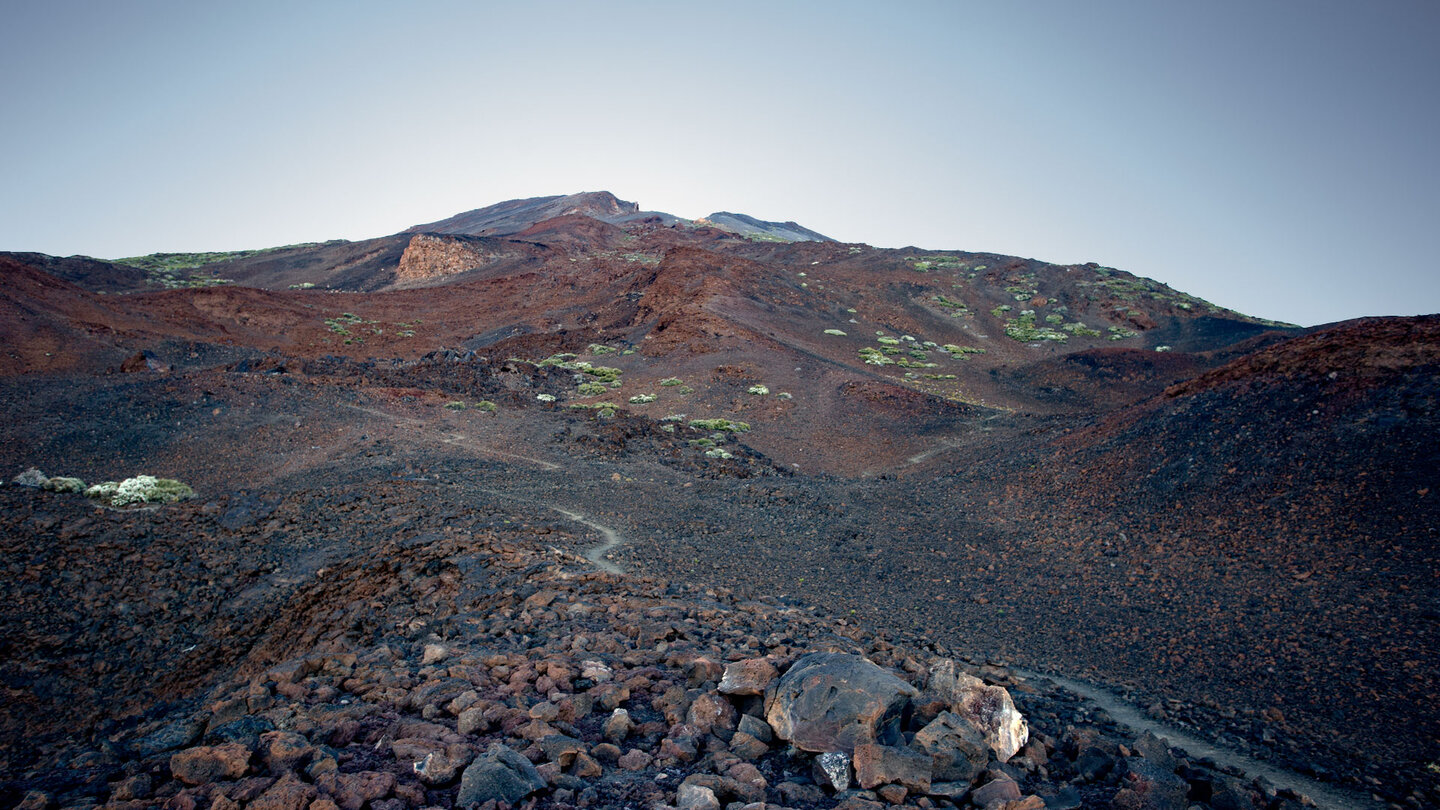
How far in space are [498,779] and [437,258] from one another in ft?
197

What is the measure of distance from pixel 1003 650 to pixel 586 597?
425cm

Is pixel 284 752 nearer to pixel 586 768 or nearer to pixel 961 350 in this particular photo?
pixel 586 768

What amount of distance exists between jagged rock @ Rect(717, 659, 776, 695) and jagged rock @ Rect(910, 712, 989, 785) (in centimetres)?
84

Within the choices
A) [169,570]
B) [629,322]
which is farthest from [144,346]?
[169,570]

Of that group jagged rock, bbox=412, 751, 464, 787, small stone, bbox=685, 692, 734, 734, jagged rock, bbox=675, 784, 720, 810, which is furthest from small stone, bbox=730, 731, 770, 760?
jagged rock, bbox=412, 751, 464, 787

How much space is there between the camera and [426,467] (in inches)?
524

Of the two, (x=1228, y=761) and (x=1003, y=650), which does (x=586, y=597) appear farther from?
(x=1228, y=761)

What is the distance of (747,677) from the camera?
153 inches

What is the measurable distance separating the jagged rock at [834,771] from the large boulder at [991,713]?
2.61 feet

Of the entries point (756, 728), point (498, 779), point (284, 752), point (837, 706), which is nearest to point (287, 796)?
point (284, 752)

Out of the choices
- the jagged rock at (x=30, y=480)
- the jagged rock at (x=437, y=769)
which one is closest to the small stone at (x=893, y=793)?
the jagged rock at (x=437, y=769)

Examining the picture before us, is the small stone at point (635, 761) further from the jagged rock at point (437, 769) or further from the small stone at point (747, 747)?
the jagged rock at point (437, 769)

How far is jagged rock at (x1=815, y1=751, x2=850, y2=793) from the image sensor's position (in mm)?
3154

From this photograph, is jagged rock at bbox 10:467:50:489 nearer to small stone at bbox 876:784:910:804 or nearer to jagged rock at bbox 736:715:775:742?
jagged rock at bbox 736:715:775:742
